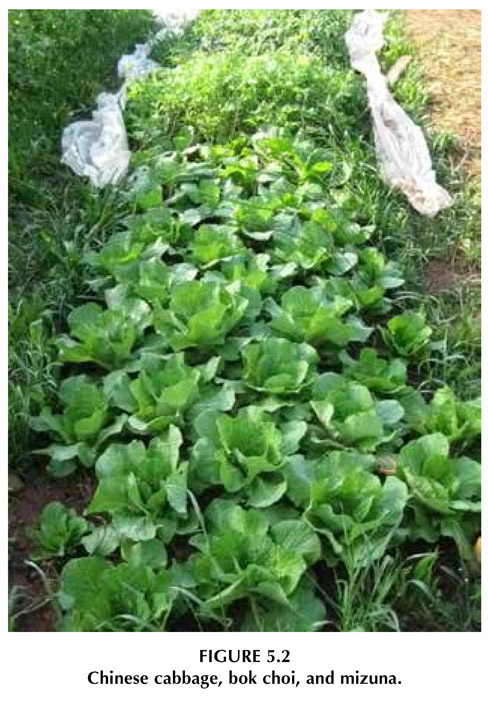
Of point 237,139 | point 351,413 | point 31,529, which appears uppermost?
point 237,139

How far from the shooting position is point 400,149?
A: 4109 millimetres

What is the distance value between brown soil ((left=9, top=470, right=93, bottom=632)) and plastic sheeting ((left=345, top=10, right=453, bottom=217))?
221 centimetres

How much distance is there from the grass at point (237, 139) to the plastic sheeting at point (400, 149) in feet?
0.22

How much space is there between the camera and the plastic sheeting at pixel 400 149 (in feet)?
12.5

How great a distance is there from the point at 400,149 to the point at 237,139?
0.85 meters

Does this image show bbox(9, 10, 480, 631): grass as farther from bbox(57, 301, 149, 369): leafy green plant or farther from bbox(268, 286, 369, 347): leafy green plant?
bbox(268, 286, 369, 347): leafy green plant

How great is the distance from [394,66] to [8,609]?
428cm

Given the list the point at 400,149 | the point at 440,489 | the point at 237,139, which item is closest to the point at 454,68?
the point at 400,149

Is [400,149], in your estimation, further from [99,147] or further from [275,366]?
[275,366]

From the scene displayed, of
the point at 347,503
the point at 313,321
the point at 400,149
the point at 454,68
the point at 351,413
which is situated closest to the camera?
the point at 347,503

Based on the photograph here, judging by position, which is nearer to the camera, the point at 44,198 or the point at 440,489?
the point at 440,489

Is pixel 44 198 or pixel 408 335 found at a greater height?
pixel 44 198
